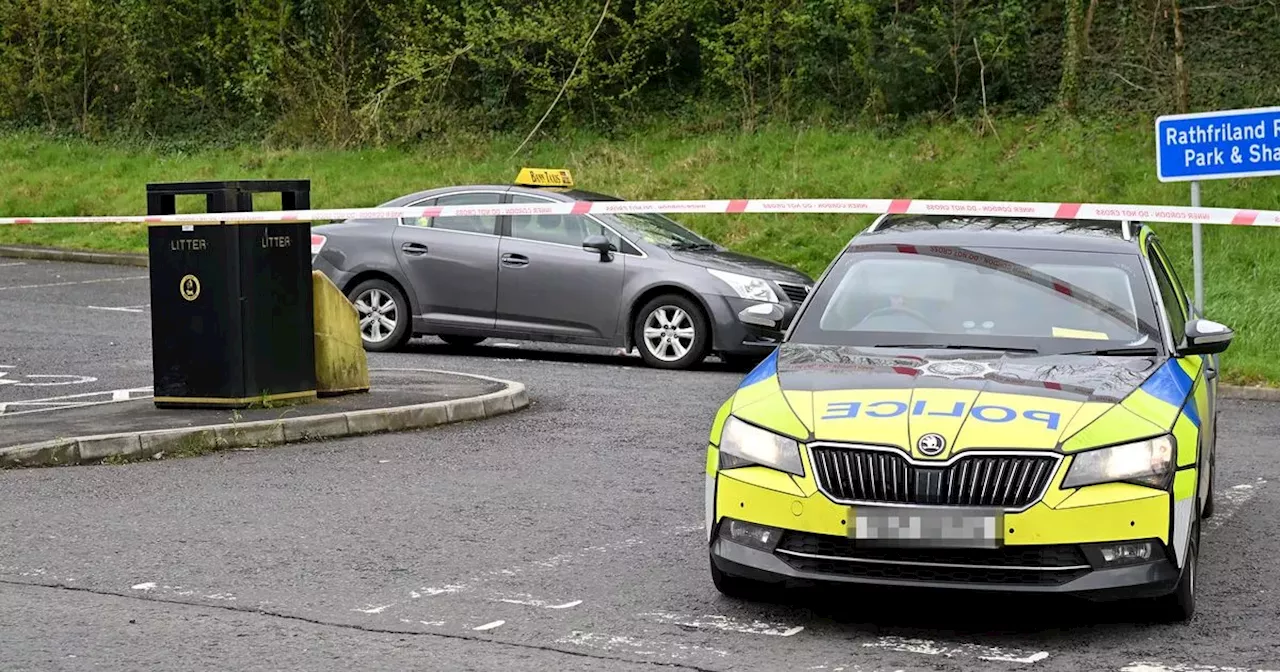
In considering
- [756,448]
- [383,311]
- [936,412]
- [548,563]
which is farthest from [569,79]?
[936,412]

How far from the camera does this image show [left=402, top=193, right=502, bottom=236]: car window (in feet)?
51.0

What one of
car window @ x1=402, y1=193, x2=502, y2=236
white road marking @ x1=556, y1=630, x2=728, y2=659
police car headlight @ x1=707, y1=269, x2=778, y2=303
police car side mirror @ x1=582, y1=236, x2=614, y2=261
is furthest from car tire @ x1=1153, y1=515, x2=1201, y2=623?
car window @ x1=402, y1=193, x2=502, y2=236

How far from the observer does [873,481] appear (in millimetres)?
5879

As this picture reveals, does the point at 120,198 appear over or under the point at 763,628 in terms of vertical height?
over

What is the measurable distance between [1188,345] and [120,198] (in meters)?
24.1

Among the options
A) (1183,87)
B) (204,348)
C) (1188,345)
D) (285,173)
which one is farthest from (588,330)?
(285,173)

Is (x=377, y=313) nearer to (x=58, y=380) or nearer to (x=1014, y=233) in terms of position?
(x=58, y=380)

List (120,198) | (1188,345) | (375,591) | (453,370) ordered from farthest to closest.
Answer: (120,198) < (453,370) < (1188,345) < (375,591)

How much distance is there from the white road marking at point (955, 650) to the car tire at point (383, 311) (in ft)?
33.8

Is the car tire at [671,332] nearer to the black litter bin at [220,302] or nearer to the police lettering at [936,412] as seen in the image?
→ the black litter bin at [220,302]

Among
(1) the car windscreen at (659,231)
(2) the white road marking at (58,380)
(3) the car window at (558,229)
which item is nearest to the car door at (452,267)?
(3) the car window at (558,229)

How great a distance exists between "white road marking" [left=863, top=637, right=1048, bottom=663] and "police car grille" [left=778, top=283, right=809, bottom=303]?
8.87m

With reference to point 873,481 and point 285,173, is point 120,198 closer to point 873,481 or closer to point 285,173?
point 285,173

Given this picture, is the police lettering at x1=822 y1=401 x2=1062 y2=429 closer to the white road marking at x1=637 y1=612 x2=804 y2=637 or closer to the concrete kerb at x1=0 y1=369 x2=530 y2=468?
the white road marking at x1=637 y1=612 x2=804 y2=637
